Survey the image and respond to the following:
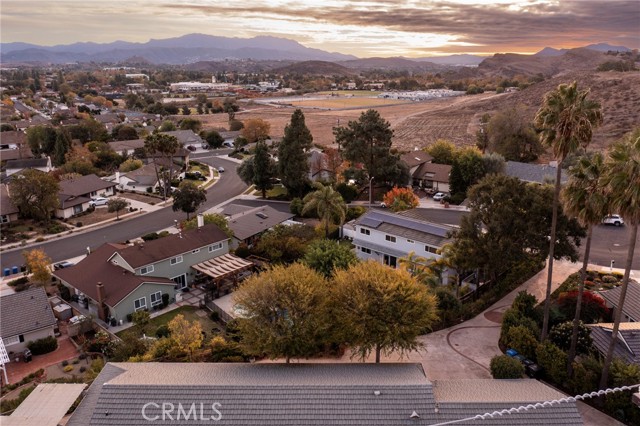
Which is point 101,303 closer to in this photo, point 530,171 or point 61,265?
point 61,265

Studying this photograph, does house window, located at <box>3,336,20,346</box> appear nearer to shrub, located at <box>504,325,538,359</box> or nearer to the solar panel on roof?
the solar panel on roof

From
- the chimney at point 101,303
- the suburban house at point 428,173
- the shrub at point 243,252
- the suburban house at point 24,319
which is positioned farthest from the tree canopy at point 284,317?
the suburban house at point 428,173

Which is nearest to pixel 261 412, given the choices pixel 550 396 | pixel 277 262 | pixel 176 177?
pixel 550 396

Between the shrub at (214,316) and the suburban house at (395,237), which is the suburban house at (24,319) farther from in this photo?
the suburban house at (395,237)

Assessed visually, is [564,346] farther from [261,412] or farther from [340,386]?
[261,412]

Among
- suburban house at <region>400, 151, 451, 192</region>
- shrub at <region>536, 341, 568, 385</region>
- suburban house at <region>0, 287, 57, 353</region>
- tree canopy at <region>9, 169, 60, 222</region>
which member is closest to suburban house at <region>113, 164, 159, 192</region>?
tree canopy at <region>9, 169, 60, 222</region>
